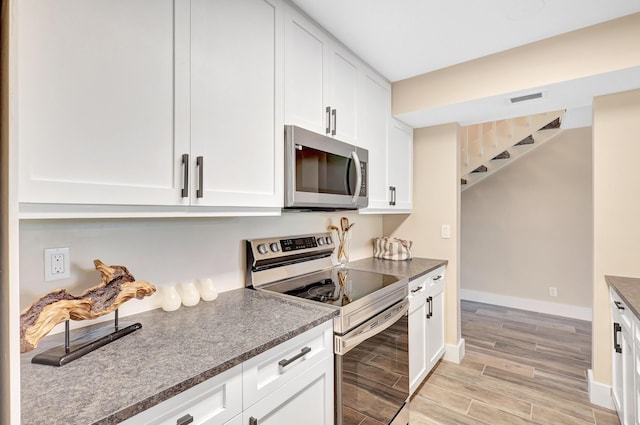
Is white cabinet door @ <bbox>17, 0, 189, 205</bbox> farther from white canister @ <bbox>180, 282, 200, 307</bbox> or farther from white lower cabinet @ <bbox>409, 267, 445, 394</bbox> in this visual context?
white lower cabinet @ <bbox>409, 267, 445, 394</bbox>

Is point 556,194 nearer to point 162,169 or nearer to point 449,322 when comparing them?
point 449,322

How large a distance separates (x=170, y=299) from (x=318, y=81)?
1352mm

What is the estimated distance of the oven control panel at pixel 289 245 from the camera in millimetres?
1769

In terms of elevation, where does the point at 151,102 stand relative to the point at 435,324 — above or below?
above

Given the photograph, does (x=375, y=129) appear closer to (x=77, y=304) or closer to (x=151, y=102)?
(x=151, y=102)

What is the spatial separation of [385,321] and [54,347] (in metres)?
1.40

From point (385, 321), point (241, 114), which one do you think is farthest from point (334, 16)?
point (385, 321)

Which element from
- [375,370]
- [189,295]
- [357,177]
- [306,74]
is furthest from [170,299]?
[306,74]

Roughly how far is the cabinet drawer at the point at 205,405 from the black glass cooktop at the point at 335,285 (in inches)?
23.7

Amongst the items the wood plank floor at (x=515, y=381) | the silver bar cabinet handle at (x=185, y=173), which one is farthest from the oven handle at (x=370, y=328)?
the silver bar cabinet handle at (x=185, y=173)

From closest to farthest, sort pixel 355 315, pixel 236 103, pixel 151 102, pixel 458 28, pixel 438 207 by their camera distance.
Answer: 1. pixel 151 102
2. pixel 236 103
3. pixel 355 315
4. pixel 458 28
5. pixel 438 207

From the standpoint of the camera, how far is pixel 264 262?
1786 millimetres

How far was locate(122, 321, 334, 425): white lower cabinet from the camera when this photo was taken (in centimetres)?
85

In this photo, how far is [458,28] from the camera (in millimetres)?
1839
